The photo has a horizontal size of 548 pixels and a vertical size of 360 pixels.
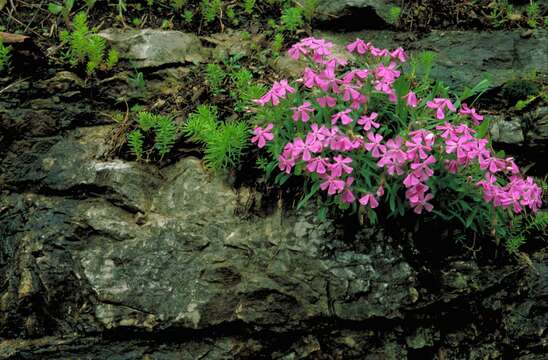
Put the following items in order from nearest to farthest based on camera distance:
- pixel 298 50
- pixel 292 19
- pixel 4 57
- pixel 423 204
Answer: pixel 423 204 → pixel 298 50 → pixel 4 57 → pixel 292 19

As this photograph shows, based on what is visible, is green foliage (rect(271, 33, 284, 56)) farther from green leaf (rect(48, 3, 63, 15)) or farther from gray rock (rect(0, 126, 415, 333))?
green leaf (rect(48, 3, 63, 15))

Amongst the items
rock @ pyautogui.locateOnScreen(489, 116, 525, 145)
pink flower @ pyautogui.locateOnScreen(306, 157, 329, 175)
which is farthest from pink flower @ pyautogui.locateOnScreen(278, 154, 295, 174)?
rock @ pyautogui.locateOnScreen(489, 116, 525, 145)

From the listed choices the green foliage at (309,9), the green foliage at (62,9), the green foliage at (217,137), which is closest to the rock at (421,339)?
the green foliage at (217,137)

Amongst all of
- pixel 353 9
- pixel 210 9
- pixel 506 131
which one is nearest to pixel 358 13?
pixel 353 9

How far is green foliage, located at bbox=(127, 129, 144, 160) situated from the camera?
11.3 ft

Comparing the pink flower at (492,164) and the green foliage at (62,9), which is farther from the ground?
the green foliage at (62,9)

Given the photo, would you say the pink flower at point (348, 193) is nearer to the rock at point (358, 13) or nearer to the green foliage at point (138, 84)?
the green foliage at point (138, 84)

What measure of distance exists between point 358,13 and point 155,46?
1.76 m

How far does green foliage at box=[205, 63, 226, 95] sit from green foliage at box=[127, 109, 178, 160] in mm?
445

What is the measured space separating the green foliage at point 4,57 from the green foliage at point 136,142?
3.45ft

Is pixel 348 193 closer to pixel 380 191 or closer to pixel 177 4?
pixel 380 191

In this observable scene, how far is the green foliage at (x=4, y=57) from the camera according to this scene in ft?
12.2

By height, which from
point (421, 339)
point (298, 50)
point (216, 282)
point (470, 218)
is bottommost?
point (421, 339)

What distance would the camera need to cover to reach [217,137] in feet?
10.6
